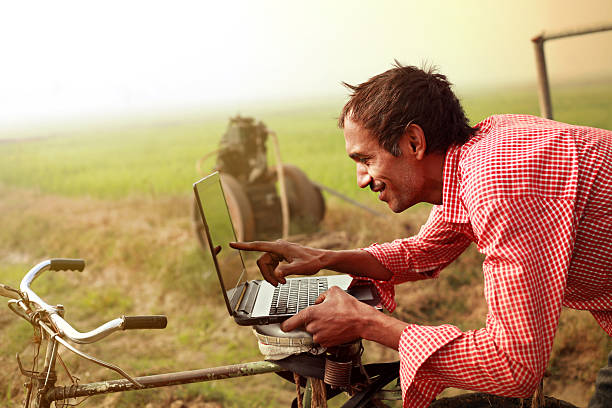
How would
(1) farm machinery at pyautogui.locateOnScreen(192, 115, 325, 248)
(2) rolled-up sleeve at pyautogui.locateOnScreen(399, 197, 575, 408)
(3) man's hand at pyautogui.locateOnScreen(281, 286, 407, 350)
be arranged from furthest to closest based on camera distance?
(1) farm machinery at pyautogui.locateOnScreen(192, 115, 325, 248) → (3) man's hand at pyautogui.locateOnScreen(281, 286, 407, 350) → (2) rolled-up sleeve at pyautogui.locateOnScreen(399, 197, 575, 408)

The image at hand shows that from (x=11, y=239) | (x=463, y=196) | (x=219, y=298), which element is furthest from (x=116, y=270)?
Result: (x=463, y=196)

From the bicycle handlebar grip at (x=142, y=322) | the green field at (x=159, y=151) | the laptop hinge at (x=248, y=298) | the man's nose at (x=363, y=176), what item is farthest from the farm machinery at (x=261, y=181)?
the bicycle handlebar grip at (x=142, y=322)

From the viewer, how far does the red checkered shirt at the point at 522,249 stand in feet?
3.76

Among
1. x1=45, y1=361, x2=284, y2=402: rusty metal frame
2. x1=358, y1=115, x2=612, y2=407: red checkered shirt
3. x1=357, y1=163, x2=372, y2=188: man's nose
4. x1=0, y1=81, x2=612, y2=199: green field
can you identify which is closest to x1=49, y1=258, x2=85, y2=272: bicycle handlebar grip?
x1=45, y1=361, x2=284, y2=402: rusty metal frame

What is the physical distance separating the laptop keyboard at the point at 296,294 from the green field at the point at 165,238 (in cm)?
76

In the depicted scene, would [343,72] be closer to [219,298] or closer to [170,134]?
[170,134]

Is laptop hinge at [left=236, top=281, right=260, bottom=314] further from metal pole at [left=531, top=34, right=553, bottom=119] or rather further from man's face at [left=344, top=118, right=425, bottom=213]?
metal pole at [left=531, top=34, right=553, bottom=119]

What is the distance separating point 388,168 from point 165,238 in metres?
5.42

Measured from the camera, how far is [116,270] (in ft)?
20.3

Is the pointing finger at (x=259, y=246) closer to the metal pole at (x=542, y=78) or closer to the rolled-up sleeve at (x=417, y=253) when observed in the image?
the rolled-up sleeve at (x=417, y=253)

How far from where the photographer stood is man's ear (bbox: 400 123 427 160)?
1.47 meters

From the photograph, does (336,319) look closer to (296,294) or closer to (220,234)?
(296,294)

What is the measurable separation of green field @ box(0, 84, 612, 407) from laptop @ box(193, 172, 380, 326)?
0.74 m

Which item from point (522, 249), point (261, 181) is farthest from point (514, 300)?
point (261, 181)
